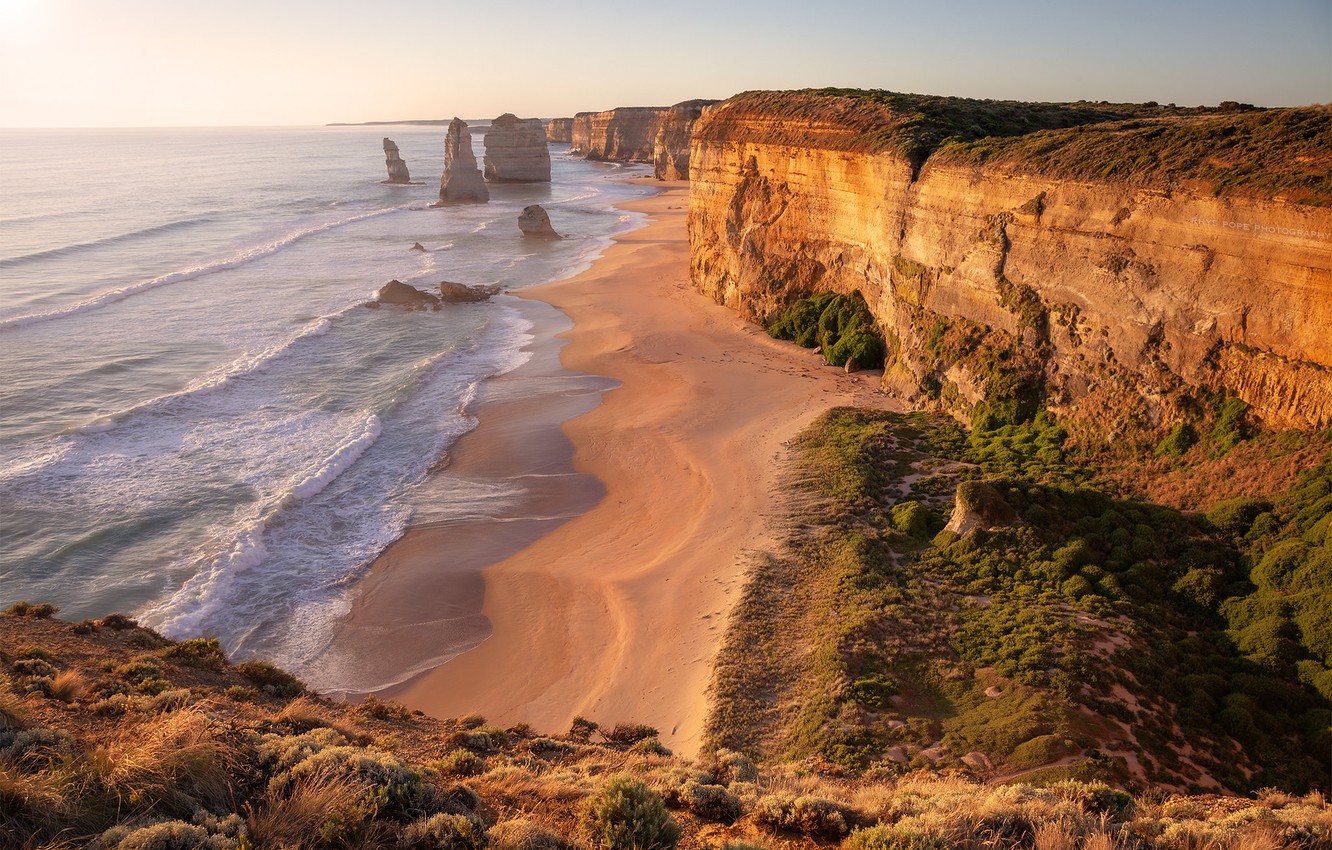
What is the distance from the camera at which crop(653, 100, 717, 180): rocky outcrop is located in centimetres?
9856

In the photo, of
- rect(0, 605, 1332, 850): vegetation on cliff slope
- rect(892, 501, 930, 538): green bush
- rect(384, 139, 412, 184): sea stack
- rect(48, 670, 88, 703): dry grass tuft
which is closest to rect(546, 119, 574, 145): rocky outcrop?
rect(384, 139, 412, 184): sea stack

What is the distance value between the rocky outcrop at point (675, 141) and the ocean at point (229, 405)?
1747 inches

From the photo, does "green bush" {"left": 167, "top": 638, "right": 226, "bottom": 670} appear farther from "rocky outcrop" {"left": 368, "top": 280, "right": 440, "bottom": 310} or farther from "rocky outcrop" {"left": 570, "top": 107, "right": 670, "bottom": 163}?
"rocky outcrop" {"left": 570, "top": 107, "right": 670, "bottom": 163}

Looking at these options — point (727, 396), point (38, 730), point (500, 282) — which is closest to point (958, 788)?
point (38, 730)

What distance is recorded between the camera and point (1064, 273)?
57.5 ft

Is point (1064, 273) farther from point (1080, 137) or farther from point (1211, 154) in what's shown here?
point (1080, 137)

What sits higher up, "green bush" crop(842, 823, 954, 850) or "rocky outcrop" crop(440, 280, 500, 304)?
"rocky outcrop" crop(440, 280, 500, 304)

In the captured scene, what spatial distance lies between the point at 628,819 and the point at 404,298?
35289 mm

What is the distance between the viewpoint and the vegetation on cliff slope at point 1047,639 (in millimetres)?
9773

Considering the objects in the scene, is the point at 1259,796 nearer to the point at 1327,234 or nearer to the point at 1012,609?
the point at 1012,609

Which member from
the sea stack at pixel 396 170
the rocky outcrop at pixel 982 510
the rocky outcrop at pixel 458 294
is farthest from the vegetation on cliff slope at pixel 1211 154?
the sea stack at pixel 396 170

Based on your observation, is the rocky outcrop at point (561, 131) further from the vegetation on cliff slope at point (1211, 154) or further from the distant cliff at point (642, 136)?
the vegetation on cliff slope at point (1211, 154)

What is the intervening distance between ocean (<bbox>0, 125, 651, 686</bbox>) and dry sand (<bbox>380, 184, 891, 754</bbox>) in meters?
2.32

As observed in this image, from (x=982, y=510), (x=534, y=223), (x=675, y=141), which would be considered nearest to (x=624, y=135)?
(x=675, y=141)
